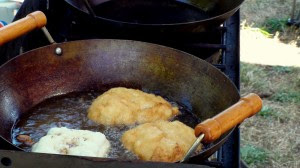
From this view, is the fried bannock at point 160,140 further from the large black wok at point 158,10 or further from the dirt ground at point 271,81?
the dirt ground at point 271,81

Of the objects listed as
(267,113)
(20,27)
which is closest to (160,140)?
(20,27)

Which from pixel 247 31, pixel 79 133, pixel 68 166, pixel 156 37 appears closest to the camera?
pixel 68 166

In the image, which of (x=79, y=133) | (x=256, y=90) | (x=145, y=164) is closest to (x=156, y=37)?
(x=79, y=133)

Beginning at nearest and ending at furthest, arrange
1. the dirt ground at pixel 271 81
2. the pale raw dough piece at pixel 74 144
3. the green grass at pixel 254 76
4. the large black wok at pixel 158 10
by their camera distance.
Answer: the pale raw dough piece at pixel 74 144 → the large black wok at pixel 158 10 → the dirt ground at pixel 271 81 → the green grass at pixel 254 76

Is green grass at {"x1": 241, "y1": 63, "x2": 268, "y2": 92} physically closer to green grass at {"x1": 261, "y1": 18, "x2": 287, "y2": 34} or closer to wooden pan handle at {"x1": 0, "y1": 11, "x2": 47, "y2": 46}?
green grass at {"x1": 261, "y1": 18, "x2": 287, "y2": 34}

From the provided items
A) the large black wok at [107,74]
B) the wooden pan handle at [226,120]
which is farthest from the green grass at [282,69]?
the wooden pan handle at [226,120]

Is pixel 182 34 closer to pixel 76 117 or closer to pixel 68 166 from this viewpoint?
pixel 76 117

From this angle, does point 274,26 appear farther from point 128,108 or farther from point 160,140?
point 160,140
